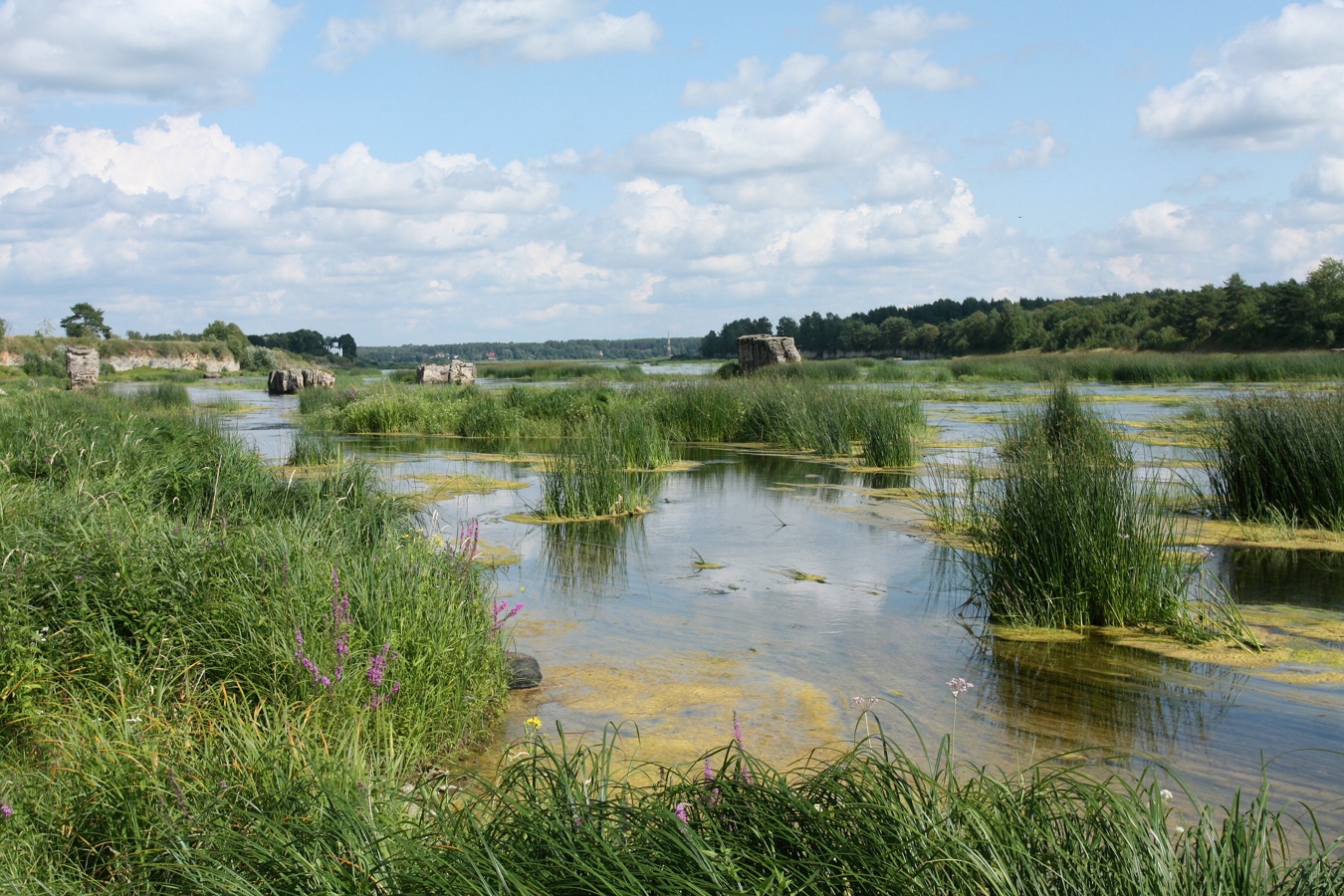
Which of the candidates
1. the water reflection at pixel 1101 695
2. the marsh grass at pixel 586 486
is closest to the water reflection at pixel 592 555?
the marsh grass at pixel 586 486

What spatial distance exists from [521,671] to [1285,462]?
7344 millimetres

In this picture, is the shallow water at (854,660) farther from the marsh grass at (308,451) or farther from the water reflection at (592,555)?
the marsh grass at (308,451)

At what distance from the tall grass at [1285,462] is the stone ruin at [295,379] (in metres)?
30.4

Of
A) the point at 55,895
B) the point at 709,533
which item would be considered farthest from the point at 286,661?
the point at 709,533

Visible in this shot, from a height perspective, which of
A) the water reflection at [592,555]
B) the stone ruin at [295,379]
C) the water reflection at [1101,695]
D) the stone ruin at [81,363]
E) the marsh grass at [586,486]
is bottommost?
the water reflection at [1101,695]

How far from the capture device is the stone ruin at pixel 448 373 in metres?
31.2

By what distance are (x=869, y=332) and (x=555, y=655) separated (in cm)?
8393

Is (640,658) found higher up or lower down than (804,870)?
lower down

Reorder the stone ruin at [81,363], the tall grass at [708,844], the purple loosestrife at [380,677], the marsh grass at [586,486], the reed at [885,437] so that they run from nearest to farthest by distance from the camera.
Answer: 1. the tall grass at [708,844]
2. the purple loosestrife at [380,677]
3. the marsh grass at [586,486]
4. the reed at [885,437]
5. the stone ruin at [81,363]

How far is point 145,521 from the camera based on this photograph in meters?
4.95

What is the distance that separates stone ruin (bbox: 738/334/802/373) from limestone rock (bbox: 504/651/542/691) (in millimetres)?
21924

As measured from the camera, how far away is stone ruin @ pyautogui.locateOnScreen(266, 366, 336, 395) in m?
35.6

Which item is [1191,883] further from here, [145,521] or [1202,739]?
[145,521]

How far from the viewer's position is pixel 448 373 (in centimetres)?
3241
